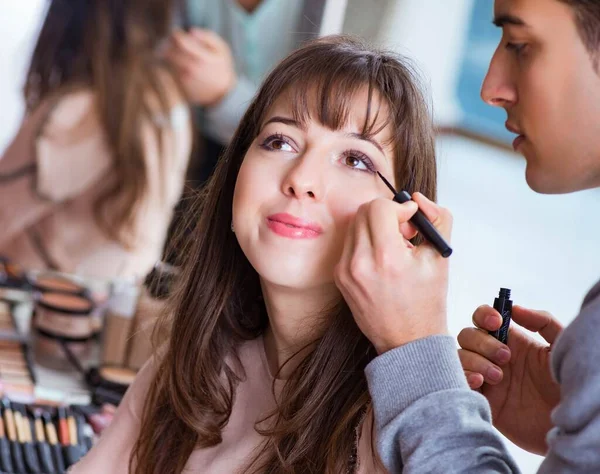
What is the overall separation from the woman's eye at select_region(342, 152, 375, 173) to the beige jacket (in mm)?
1220

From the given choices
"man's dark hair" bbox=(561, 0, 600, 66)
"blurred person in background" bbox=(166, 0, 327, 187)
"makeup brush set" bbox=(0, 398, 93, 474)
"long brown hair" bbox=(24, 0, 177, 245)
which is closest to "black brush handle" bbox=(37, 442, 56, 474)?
"makeup brush set" bbox=(0, 398, 93, 474)

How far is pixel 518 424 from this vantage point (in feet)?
3.27

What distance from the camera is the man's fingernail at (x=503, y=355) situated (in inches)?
38.3

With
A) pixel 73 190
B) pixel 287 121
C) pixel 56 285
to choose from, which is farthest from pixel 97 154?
pixel 287 121

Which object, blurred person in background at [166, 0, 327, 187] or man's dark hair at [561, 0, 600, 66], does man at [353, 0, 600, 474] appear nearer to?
man's dark hair at [561, 0, 600, 66]

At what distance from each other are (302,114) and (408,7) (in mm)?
1217

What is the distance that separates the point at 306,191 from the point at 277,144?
0.33ft

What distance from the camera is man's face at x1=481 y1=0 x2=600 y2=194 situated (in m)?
0.72

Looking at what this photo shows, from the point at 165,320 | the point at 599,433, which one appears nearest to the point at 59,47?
the point at 165,320

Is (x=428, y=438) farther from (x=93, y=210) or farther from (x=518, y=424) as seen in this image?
(x=93, y=210)

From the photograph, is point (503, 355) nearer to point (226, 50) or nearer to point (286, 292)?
point (286, 292)

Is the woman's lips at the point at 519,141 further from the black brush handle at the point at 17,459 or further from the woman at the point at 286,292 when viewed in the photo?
the black brush handle at the point at 17,459

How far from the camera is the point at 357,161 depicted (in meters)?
0.97

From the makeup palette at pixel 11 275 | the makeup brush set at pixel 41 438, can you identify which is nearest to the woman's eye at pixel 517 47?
the makeup brush set at pixel 41 438
